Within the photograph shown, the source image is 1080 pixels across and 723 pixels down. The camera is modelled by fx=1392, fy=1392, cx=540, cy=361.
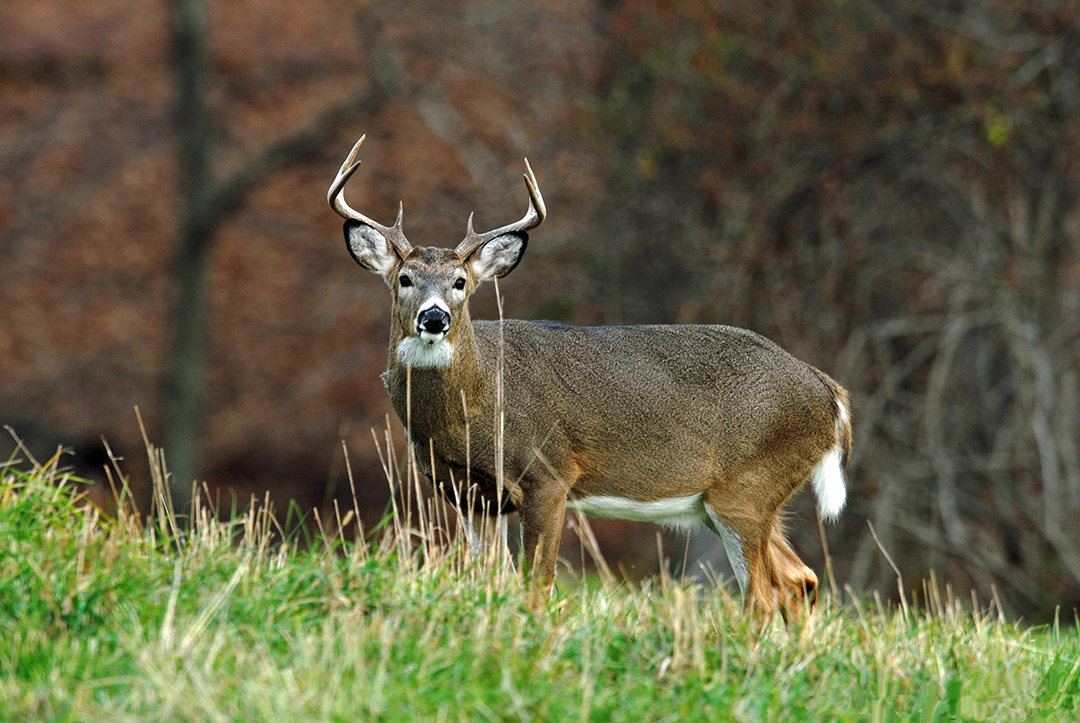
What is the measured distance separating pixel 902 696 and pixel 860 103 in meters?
7.26

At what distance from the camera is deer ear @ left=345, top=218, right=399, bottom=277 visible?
589 cm

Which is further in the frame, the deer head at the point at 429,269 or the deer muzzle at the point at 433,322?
the deer head at the point at 429,269

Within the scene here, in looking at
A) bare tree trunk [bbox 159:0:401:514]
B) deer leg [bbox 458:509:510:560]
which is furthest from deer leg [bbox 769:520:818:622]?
bare tree trunk [bbox 159:0:401:514]

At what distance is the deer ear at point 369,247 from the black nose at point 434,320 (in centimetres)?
56

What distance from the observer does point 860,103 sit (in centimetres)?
1056

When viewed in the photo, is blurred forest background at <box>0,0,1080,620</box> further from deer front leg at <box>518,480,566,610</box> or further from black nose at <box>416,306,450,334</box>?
black nose at <box>416,306,450,334</box>

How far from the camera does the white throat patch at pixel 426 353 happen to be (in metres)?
5.64

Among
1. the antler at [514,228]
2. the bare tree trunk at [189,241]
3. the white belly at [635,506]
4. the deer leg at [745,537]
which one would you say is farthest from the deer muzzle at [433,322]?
the bare tree trunk at [189,241]

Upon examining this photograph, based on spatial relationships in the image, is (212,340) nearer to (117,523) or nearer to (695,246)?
(695,246)

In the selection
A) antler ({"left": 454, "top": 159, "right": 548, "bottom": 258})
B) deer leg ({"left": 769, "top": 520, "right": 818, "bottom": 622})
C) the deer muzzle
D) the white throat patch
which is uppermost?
antler ({"left": 454, "top": 159, "right": 548, "bottom": 258})

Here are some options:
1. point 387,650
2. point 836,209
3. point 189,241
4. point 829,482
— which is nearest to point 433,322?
point 387,650

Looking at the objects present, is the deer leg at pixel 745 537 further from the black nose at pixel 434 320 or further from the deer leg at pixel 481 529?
the black nose at pixel 434 320

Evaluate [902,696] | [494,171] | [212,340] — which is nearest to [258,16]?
[212,340]

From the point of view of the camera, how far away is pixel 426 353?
5.65m
